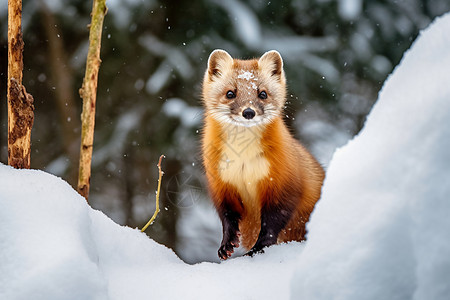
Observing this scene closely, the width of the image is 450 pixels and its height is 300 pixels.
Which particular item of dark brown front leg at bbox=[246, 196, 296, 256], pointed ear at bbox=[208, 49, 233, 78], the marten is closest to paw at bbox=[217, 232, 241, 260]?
the marten

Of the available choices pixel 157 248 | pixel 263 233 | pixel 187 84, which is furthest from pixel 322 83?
pixel 157 248

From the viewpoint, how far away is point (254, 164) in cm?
367

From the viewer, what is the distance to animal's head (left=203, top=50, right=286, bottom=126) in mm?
3715

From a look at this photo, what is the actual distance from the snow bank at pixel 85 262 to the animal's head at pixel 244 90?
118cm

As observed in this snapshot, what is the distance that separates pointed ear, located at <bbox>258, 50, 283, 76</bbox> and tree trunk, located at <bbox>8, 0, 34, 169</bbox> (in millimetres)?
1892

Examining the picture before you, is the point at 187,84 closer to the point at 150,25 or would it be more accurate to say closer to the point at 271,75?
the point at 150,25

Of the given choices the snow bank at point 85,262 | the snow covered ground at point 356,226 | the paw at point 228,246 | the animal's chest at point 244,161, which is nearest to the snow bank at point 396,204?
the snow covered ground at point 356,226

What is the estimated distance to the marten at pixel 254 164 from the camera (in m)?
3.67

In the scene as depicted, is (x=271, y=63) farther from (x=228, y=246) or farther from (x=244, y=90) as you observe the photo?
(x=228, y=246)

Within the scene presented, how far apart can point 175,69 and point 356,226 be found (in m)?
5.36

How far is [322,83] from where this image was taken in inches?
259

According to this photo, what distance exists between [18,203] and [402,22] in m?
5.78

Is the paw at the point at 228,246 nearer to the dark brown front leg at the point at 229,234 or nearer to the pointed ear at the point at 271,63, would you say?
the dark brown front leg at the point at 229,234

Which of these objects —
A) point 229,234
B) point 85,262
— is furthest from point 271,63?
point 85,262
